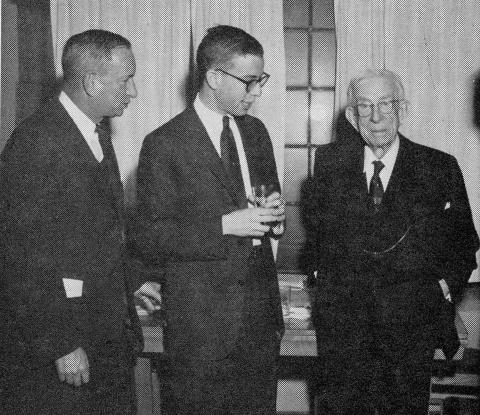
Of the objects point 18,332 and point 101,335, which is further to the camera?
point 101,335

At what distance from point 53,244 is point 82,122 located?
0.49 meters

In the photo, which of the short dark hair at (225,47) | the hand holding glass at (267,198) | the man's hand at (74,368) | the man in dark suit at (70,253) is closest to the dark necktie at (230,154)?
the hand holding glass at (267,198)

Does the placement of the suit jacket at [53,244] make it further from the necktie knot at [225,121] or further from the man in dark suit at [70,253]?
the necktie knot at [225,121]

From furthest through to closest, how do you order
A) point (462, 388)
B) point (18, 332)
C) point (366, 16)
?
1. point (366, 16)
2. point (462, 388)
3. point (18, 332)

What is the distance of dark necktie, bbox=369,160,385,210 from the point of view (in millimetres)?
2558

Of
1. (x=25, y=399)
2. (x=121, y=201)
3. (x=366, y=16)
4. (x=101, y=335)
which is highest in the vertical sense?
(x=366, y=16)

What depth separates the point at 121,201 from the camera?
2424 millimetres

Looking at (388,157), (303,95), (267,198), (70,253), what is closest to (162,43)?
(303,95)

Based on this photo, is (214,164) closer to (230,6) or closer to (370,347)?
(370,347)

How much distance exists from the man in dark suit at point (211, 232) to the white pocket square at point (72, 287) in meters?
0.31

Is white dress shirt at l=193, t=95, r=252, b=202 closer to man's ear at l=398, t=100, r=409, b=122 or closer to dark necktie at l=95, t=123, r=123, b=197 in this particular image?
dark necktie at l=95, t=123, r=123, b=197

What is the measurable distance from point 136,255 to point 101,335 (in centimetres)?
37

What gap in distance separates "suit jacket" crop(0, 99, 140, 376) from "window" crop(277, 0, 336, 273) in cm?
237

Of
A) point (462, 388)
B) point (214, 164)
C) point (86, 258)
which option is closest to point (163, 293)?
point (86, 258)
